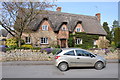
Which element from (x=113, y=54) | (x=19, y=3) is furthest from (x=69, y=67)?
(x=19, y=3)

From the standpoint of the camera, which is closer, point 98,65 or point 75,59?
point 75,59

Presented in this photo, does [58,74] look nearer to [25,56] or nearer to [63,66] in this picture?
[63,66]

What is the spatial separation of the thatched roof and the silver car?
18.7m

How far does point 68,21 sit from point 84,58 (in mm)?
23097

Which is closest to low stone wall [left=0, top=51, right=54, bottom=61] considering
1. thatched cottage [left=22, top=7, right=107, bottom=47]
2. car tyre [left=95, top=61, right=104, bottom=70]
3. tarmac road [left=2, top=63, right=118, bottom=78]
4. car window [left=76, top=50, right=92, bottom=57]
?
tarmac road [left=2, top=63, right=118, bottom=78]

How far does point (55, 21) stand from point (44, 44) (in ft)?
19.8

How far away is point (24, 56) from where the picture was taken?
13.5m

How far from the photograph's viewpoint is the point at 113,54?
49.6 feet

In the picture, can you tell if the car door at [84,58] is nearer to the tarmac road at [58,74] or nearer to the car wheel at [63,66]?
the tarmac road at [58,74]

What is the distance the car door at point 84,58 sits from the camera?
9.23m

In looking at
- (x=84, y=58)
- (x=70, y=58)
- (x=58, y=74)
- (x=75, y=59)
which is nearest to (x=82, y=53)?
(x=84, y=58)

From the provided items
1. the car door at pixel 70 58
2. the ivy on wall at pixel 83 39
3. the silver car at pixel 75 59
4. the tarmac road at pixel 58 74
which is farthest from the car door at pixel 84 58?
the ivy on wall at pixel 83 39

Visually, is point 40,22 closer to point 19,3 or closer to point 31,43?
point 31,43

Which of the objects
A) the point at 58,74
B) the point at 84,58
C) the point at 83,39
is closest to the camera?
the point at 58,74
